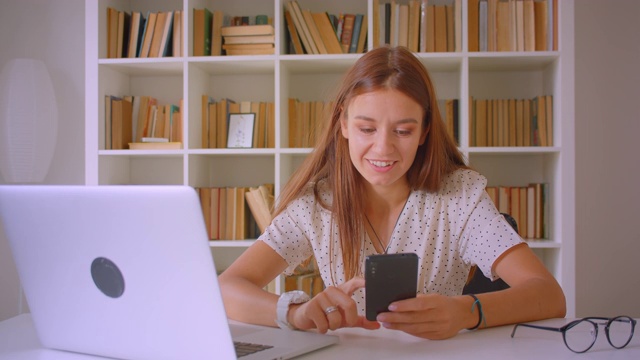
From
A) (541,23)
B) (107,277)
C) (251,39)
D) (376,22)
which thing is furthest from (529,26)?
(107,277)

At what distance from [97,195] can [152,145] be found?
2376 millimetres

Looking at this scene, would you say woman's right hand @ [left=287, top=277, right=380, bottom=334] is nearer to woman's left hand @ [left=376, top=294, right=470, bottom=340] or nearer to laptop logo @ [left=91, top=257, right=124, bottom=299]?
woman's left hand @ [left=376, top=294, right=470, bottom=340]

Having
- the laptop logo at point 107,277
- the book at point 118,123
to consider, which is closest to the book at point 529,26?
the book at point 118,123

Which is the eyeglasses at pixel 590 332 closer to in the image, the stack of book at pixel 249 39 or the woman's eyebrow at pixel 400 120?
the woman's eyebrow at pixel 400 120

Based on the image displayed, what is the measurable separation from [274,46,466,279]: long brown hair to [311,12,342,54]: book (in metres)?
1.42

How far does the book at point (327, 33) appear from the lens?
10.1 feet

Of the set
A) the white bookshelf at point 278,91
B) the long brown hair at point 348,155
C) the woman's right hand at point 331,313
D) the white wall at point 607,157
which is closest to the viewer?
the woman's right hand at point 331,313

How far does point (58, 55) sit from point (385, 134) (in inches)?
105

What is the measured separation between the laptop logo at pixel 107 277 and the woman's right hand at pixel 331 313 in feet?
1.19

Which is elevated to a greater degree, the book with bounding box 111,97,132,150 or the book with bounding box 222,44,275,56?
the book with bounding box 222,44,275,56

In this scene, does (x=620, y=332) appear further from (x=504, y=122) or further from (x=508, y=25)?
(x=508, y=25)

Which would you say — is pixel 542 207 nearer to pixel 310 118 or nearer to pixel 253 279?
pixel 310 118

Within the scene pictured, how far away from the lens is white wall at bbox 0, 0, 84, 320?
11.7 feet

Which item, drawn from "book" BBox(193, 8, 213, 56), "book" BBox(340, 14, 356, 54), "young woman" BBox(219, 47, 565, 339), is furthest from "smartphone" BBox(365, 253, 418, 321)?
"book" BBox(193, 8, 213, 56)
